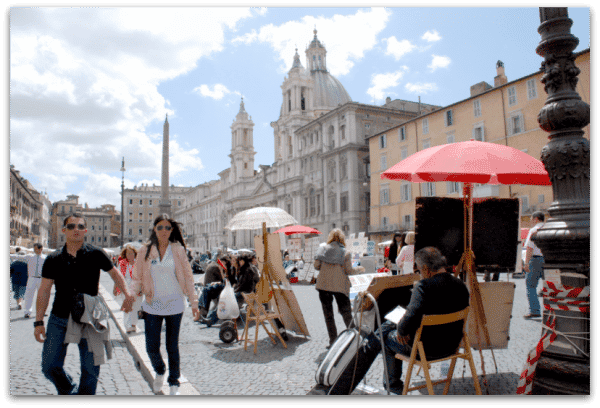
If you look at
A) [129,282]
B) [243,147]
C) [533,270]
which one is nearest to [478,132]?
[533,270]

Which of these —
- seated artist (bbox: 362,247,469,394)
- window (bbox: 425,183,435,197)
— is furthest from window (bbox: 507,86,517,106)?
seated artist (bbox: 362,247,469,394)

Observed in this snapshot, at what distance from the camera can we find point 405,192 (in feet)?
126

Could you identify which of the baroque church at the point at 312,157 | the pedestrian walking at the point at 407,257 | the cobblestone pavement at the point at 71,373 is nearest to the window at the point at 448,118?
the baroque church at the point at 312,157

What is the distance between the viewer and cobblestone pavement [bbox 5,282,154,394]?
179 inches

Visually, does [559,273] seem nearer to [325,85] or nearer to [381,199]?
[381,199]

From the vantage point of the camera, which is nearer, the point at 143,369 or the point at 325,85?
the point at 143,369

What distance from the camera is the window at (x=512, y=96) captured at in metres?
29.1

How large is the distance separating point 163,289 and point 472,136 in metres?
30.8

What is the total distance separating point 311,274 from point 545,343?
628 inches

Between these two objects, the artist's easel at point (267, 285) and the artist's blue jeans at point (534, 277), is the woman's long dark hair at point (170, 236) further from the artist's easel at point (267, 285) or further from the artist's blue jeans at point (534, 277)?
the artist's blue jeans at point (534, 277)

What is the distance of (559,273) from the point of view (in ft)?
11.6

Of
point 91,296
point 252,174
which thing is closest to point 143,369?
point 91,296

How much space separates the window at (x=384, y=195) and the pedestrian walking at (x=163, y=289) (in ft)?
121

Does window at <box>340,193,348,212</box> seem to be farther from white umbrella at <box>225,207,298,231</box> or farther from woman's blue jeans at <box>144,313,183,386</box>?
woman's blue jeans at <box>144,313,183,386</box>
